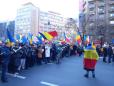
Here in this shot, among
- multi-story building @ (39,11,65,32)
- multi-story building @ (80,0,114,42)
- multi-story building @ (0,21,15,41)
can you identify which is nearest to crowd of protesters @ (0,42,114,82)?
multi-story building @ (0,21,15,41)

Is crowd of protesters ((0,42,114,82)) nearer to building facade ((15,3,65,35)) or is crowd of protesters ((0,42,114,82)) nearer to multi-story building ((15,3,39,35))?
building facade ((15,3,65,35))

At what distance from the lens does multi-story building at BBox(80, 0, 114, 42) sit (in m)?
67.2

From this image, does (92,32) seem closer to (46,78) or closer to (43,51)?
(43,51)

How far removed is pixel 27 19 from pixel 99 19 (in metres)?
58.0

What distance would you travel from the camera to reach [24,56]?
14.7 metres

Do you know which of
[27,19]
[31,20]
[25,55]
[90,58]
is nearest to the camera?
[90,58]

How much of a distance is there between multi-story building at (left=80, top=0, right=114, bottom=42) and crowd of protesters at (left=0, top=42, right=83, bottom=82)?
46403 mm

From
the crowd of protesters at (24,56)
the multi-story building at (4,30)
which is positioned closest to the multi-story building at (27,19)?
the multi-story building at (4,30)

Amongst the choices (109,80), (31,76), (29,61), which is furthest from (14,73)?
(109,80)

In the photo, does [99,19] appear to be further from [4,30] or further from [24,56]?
[24,56]

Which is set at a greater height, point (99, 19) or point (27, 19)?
point (27, 19)

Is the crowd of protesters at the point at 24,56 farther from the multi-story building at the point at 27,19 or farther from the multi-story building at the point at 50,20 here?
the multi-story building at the point at 27,19

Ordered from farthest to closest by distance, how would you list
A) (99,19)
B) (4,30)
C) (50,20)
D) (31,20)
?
(50,20) < (31,20) < (99,19) < (4,30)

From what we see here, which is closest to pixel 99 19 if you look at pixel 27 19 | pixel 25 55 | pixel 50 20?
pixel 27 19
